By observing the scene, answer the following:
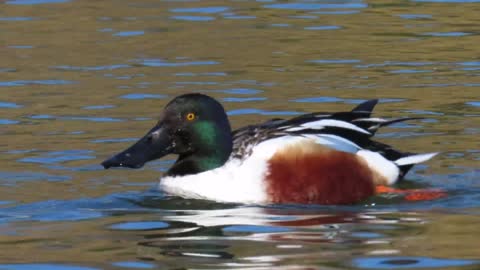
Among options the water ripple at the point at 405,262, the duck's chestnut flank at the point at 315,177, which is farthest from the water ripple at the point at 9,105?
the water ripple at the point at 405,262

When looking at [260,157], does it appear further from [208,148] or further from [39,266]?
[39,266]

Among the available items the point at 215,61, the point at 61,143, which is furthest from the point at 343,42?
the point at 61,143

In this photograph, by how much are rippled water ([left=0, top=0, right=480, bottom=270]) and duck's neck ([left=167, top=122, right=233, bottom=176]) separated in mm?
229

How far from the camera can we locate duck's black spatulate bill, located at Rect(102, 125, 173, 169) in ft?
29.2

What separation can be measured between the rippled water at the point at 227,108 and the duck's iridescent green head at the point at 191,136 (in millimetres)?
281

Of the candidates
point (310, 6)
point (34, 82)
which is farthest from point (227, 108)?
point (310, 6)

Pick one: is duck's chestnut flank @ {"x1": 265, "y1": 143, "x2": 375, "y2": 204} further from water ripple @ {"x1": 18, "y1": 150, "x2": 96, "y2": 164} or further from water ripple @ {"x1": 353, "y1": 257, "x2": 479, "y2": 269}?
water ripple @ {"x1": 18, "y1": 150, "x2": 96, "y2": 164}

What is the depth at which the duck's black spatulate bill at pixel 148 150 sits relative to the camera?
29.2ft

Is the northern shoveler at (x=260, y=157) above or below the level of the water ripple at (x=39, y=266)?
above

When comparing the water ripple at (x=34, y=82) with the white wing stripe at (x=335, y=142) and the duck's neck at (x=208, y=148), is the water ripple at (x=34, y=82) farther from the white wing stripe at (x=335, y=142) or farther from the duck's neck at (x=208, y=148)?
the white wing stripe at (x=335, y=142)

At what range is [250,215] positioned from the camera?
8.48 meters

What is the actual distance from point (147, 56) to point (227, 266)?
747 centimetres

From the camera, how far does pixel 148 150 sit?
29.5 feet

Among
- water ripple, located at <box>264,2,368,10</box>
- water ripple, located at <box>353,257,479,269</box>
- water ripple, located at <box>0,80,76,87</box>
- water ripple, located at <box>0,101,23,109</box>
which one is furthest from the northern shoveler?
water ripple, located at <box>264,2,368,10</box>
